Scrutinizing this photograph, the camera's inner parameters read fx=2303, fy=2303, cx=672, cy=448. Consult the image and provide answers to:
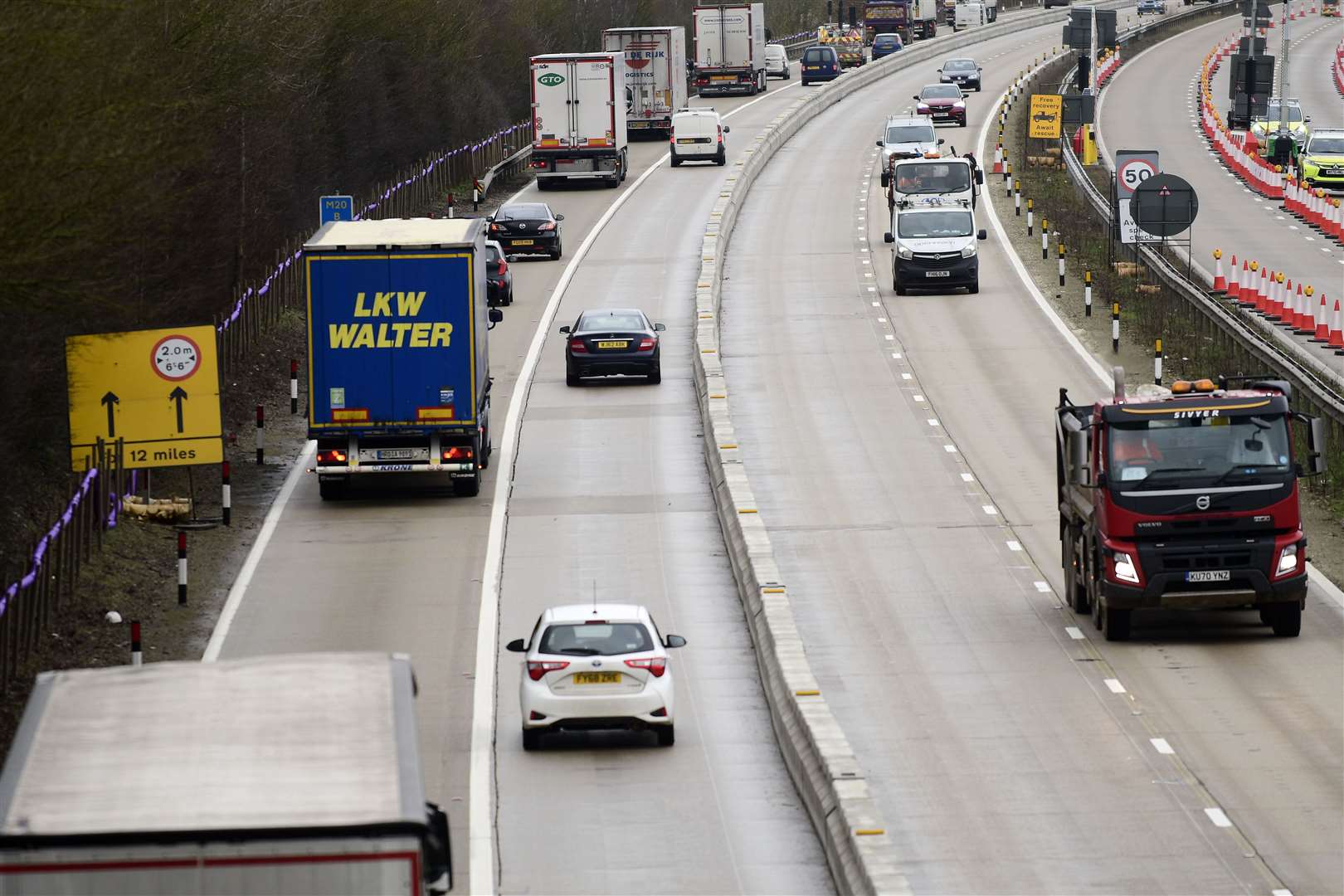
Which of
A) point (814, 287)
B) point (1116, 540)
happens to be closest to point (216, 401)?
point (1116, 540)

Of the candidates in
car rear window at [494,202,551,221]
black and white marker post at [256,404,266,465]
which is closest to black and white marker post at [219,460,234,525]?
black and white marker post at [256,404,266,465]

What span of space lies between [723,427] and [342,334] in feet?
23.5

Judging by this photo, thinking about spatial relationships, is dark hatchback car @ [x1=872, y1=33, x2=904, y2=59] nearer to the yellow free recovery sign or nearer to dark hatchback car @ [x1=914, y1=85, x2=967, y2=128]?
dark hatchback car @ [x1=914, y1=85, x2=967, y2=128]

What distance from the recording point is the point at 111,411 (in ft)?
90.9

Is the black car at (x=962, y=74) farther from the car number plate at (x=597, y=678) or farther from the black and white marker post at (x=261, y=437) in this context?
the car number plate at (x=597, y=678)

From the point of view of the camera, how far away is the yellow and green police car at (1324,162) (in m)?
67.6

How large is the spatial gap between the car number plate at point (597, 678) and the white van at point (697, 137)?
54.3 metres

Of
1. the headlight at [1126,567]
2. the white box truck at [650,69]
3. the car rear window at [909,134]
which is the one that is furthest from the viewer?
the white box truck at [650,69]

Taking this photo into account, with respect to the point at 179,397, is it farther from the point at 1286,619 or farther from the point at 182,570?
the point at 1286,619

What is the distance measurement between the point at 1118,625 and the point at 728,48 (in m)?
78.7

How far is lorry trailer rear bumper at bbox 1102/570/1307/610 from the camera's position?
22891 mm

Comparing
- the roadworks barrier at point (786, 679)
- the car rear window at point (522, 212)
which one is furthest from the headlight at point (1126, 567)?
the car rear window at point (522, 212)

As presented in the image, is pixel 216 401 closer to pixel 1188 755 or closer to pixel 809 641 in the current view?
pixel 809 641

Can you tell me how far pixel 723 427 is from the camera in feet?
116
